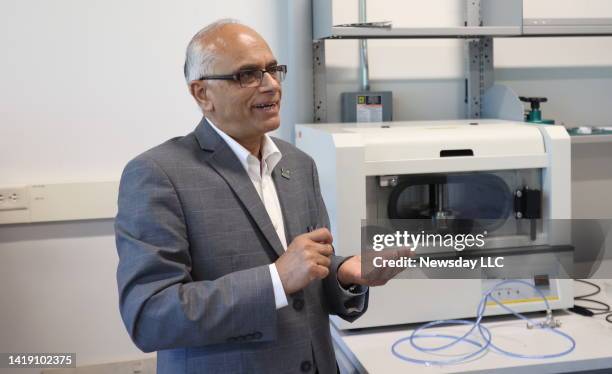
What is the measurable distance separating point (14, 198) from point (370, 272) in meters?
1.18

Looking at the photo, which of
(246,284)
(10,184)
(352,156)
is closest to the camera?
(246,284)

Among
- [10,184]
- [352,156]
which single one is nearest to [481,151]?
[352,156]

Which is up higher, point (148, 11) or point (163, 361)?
point (148, 11)

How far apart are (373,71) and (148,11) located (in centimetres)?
74

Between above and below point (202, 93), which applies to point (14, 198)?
below

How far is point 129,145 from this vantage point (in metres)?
2.00

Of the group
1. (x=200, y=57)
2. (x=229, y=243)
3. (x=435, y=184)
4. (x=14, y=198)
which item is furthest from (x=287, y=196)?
(x=14, y=198)

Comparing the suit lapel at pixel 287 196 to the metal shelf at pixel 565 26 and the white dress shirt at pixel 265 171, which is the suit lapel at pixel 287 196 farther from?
the metal shelf at pixel 565 26

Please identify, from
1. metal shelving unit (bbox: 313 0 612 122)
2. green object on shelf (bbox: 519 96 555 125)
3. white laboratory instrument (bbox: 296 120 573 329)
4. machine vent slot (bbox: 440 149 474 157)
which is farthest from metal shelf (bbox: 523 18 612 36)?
machine vent slot (bbox: 440 149 474 157)

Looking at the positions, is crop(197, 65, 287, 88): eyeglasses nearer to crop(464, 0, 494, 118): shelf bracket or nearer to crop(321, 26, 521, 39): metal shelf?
crop(321, 26, 521, 39): metal shelf

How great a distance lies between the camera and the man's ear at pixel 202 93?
1298 millimetres

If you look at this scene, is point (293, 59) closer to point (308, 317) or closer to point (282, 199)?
point (282, 199)

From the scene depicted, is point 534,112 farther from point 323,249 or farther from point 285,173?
point 323,249

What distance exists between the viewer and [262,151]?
1.37 meters
